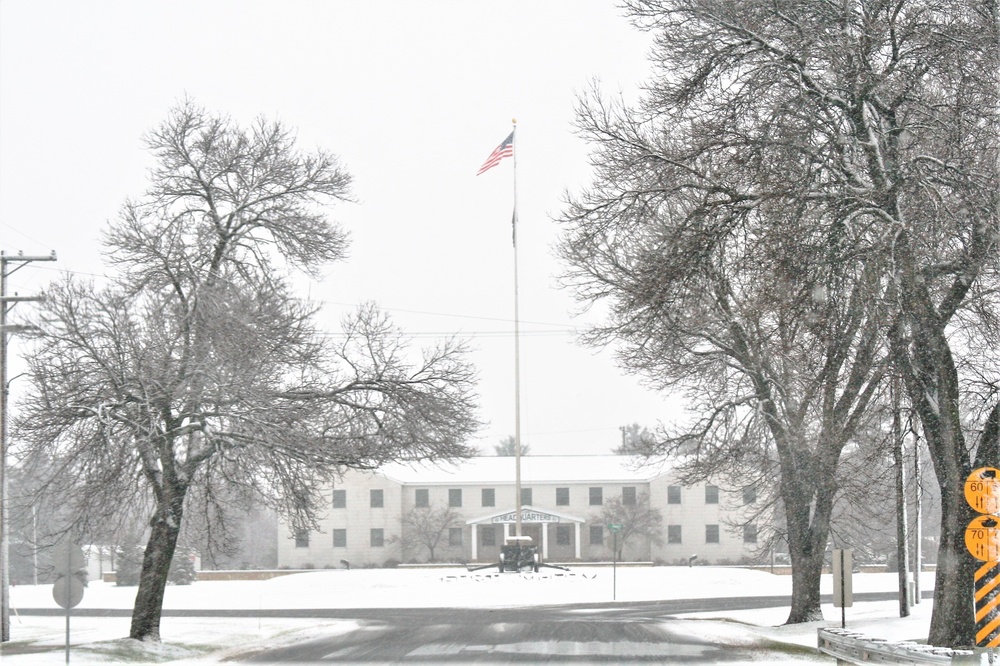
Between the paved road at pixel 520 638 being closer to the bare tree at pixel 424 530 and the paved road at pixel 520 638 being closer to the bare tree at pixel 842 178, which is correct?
the bare tree at pixel 842 178

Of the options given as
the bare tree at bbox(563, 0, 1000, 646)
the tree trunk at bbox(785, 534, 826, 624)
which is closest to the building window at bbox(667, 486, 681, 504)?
the tree trunk at bbox(785, 534, 826, 624)

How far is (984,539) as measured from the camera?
14914mm

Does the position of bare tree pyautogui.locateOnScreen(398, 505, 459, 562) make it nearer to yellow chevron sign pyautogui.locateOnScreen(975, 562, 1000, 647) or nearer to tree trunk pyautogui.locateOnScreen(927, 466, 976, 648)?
tree trunk pyautogui.locateOnScreen(927, 466, 976, 648)

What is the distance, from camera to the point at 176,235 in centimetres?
2527

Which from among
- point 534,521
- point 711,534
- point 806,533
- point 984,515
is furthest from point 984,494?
point 711,534

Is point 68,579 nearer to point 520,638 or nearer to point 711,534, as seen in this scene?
point 520,638

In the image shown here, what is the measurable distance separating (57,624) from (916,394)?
28.0 metres

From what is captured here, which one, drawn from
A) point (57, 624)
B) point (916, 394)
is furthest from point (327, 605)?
point (916, 394)

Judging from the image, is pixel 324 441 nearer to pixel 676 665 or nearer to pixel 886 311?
pixel 676 665

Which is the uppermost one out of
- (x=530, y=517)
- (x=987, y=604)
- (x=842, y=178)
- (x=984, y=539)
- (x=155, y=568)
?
(x=842, y=178)

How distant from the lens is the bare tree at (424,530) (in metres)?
81.1

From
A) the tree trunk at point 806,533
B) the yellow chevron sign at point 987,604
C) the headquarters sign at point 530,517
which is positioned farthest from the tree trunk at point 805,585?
the headquarters sign at point 530,517

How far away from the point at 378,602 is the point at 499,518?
3258cm

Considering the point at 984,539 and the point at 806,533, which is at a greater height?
the point at 984,539
